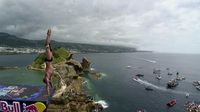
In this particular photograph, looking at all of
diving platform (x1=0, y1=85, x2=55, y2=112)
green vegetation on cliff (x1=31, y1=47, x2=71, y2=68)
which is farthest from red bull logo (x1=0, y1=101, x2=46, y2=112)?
green vegetation on cliff (x1=31, y1=47, x2=71, y2=68)

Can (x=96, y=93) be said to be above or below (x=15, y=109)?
below

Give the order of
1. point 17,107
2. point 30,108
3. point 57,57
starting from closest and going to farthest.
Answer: point 30,108
point 17,107
point 57,57

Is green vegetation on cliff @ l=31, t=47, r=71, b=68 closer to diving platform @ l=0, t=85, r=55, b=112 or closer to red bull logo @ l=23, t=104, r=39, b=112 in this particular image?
diving platform @ l=0, t=85, r=55, b=112

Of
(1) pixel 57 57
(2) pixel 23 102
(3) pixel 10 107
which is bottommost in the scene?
(1) pixel 57 57

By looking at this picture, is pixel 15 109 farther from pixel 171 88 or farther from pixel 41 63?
pixel 41 63

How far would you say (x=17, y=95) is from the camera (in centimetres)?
1348

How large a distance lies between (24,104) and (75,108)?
25111mm

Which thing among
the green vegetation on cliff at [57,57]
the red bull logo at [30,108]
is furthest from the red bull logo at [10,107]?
the green vegetation on cliff at [57,57]

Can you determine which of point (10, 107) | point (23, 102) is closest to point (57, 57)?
point (10, 107)

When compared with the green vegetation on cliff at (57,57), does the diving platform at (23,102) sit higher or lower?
higher

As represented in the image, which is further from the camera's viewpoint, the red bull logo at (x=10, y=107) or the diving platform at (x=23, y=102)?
the red bull logo at (x=10, y=107)

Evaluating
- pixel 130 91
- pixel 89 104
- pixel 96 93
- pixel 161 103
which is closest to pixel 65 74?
pixel 96 93

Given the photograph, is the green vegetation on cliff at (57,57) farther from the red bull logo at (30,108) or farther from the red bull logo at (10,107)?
the red bull logo at (30,108)

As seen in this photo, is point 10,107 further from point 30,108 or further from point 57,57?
point 57,57
